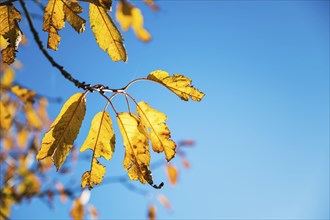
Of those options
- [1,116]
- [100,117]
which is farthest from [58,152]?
[1,116]

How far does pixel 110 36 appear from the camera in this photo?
0.86m

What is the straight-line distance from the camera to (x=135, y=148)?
2.89 ft

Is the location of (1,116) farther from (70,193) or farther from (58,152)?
(58,152)

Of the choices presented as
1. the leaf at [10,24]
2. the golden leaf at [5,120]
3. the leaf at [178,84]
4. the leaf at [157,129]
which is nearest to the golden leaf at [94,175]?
the leaf at [157,129]

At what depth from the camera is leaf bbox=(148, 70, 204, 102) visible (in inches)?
34.7

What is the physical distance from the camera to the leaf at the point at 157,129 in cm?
89

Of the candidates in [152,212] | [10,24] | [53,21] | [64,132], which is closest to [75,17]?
[53,21]

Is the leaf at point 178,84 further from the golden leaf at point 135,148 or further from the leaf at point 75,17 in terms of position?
the leaf at point 75,17

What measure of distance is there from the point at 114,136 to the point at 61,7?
1.55 feet

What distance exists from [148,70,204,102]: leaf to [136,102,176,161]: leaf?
97 mm

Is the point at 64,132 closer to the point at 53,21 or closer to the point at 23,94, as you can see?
the point at 53,21

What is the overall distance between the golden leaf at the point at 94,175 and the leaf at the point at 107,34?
0.36m

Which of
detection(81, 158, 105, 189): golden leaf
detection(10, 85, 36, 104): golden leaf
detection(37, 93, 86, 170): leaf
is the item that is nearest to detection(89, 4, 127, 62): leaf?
detection(37, 93, 86, 170): leaf

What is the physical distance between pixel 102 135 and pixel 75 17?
40cm
